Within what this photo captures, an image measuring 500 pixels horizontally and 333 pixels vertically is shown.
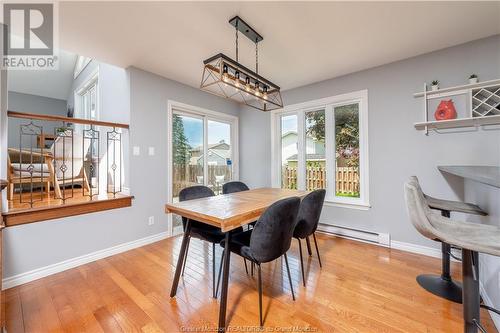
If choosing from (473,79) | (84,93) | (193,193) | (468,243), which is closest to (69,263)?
(193,193)

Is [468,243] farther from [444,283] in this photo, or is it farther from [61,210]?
[61,210]

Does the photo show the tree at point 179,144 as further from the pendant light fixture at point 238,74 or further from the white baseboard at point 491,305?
the white baseboard at point 491,305

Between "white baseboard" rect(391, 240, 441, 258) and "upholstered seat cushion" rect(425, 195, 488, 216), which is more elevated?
"upholstered seat cushion" rect(425, 195, 488, 216)

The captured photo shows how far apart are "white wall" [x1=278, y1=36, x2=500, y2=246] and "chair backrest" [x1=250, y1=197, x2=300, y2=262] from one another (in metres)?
2.05

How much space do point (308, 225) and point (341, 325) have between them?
794 millimetres

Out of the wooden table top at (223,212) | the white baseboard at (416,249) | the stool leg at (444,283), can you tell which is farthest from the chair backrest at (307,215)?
the white baseboard at (416,249)

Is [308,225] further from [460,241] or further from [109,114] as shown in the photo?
[109,114]

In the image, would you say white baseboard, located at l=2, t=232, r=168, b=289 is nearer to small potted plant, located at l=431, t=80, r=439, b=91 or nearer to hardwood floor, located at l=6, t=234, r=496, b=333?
hardwood floor, located at l=6, t=234, r=496, b=333

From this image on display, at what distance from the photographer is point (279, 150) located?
4180mm

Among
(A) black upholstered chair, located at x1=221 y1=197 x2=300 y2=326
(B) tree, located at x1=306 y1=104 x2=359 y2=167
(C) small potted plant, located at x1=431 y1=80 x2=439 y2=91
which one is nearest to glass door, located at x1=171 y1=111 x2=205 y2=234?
(B) tree, located at x1=306 y1=104 x2=359 y2=167

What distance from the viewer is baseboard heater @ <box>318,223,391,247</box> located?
2.99m

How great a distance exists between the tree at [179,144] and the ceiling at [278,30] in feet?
3.13

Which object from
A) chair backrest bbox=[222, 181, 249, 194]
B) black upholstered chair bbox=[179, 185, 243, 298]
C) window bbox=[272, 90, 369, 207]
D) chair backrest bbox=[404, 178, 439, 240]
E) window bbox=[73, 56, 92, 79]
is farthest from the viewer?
window bbox=[73, 56, 92, 79]

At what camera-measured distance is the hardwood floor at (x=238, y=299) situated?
1.61m
